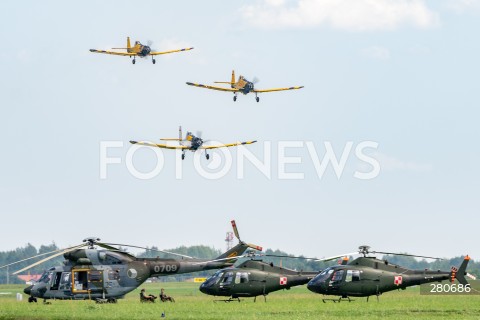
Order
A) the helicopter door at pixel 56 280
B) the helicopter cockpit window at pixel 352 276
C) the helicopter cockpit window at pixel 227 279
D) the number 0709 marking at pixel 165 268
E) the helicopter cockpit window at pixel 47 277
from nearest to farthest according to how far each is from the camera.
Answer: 1. the helicopter cockpit window at pixel 352 276
2. the helicopter door at pixel 56 280
3. the helicopter cockpit window at pixel 47 277
4. the number 0709 marking at pixel 165 268
5. the helicopter cockpit window at pixel 227 279

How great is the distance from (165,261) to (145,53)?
41449 mm

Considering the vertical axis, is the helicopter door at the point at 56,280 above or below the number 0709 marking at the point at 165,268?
below

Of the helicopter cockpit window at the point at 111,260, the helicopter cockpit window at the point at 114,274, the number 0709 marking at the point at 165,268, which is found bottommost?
the helicopter cockpit window at the point at 114,274

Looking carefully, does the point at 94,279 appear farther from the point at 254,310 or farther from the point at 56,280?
the point at 254,310

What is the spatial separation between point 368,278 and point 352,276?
86 centimetres

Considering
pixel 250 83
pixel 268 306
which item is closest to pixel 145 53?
pixel 250 83

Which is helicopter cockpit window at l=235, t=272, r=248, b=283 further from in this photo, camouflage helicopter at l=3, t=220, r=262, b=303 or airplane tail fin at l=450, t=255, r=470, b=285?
airplane tail fin at l=450, t=255, r=470, b=285

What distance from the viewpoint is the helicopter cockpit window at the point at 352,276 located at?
5309cm

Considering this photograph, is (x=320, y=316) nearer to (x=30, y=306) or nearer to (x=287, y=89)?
(x=30, y=306)

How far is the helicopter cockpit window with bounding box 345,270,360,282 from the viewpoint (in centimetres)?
5309

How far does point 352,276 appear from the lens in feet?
174

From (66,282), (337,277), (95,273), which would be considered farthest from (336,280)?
(66,282)

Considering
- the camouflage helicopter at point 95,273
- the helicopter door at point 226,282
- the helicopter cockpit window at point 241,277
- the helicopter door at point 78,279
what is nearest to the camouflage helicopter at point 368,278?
the helicopter cockpit window at point 241,277

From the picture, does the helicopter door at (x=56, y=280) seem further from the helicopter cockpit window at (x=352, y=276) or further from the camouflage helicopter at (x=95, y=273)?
the helicopter cockpit window at (x=352, y=276)
